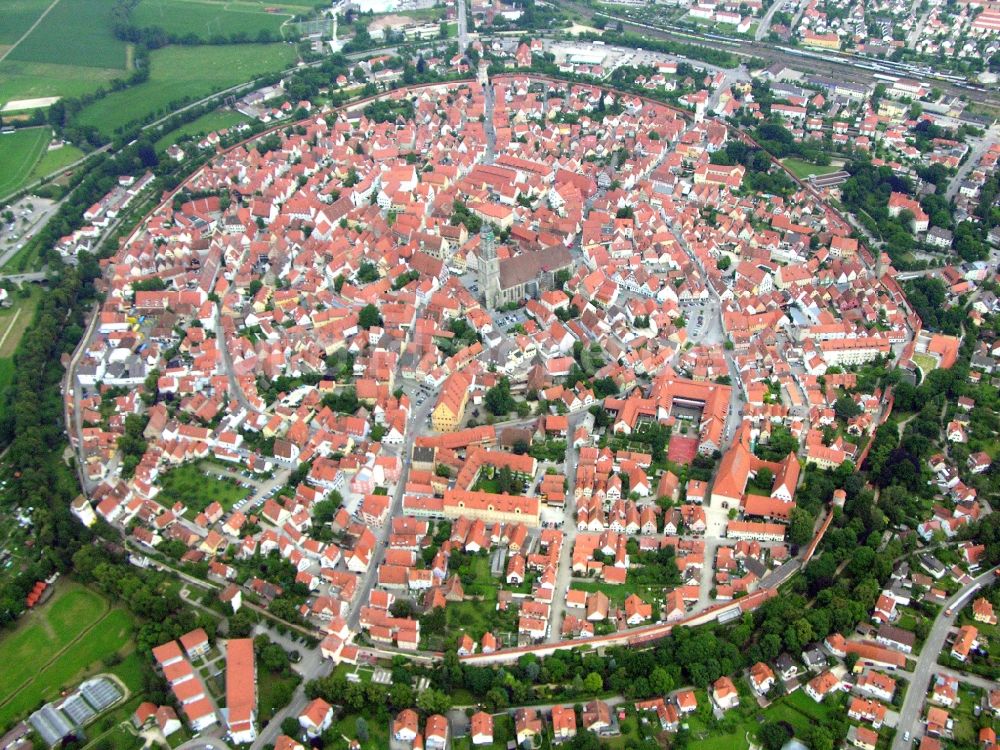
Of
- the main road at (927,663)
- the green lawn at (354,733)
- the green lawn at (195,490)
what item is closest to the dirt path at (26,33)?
the green lawn at (195,490)

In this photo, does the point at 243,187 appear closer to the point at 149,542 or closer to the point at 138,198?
the point at 138,198

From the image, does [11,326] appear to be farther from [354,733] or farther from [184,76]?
[184,76]

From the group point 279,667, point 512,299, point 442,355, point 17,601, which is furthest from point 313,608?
point 512,299

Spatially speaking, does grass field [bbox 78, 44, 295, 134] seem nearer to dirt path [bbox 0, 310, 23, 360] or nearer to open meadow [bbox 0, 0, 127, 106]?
open meadow [bbox 0, 0, 127, 106]

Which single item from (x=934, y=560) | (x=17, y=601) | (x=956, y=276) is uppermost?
(x=956, y=276)

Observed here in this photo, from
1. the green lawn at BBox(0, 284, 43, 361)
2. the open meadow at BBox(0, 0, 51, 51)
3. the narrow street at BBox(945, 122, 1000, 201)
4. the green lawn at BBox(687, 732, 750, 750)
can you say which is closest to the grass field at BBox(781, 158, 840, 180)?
the narrow street at BBox(945, 122, 1000, 201)

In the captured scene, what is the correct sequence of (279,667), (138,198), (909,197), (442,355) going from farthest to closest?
1. (138,198)
2. (909,197)
3. (442,355)
4. (279,667)

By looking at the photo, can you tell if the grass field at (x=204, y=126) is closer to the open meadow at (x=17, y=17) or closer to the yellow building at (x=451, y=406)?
the open meadow at (x=17, y=17)
